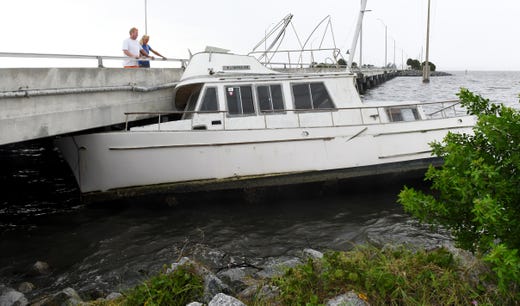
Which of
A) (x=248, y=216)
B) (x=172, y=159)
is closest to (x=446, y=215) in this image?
(x=248, y=216)

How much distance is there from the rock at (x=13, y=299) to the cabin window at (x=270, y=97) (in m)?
6.70

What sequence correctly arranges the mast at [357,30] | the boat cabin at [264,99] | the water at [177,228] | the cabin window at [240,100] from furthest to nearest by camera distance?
the mast at [357,30] < the cabin window at [240,100] < the boat cabin at [264,99] < the water at [177,228]

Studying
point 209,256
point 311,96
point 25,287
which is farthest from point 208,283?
point 311,96

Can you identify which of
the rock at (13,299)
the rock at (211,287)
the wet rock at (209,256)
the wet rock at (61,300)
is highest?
the rock at (211,287)

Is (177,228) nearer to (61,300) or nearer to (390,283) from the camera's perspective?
(61,300)

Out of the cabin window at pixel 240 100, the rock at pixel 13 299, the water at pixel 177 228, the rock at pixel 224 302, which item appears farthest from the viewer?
the cabin window at pixel 240 100

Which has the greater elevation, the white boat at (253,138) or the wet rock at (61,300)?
the white boat at (253,138)

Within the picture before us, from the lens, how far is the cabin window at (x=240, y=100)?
10.5m

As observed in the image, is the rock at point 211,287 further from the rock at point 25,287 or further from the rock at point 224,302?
the rock at point 25,287

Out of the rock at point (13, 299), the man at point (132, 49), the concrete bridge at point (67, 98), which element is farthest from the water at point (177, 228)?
the man at point (132, 49)

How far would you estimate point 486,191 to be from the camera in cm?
350

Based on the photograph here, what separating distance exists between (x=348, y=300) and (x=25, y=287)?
532cm

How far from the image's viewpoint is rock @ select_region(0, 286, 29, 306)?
18.6 ft

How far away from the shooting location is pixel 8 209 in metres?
10.4
